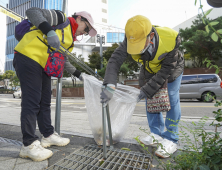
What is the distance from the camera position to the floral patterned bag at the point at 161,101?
179 centimetres

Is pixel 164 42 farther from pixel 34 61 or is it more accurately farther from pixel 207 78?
pixel 207 78

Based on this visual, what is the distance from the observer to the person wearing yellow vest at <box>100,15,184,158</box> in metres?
1.55

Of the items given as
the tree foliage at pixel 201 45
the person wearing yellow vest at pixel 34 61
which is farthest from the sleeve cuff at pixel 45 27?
the tree foliage at pixel 201 45

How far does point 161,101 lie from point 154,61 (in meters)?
0.46

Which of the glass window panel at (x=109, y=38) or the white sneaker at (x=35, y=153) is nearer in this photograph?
the white sneaker at (x=35, y=153)

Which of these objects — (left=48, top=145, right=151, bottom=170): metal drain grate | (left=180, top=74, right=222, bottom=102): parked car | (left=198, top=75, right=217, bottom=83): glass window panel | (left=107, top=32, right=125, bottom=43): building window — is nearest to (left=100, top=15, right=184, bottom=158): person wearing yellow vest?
(left=48, top=145, right=151, bottom=170): metal drain grate

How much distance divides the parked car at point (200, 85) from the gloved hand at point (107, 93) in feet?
27.3

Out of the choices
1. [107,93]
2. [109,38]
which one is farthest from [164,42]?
[109,38]

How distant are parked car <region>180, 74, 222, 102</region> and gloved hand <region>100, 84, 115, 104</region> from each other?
27.3ft

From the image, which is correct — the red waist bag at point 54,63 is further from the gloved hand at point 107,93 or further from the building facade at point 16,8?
the building facade at point 16,8

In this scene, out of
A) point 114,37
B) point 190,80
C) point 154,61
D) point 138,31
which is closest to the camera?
point 138,31

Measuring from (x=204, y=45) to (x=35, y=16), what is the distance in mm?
17129

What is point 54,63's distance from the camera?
1803 millimetres

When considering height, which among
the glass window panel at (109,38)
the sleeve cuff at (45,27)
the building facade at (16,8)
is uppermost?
the building facade at (16,8)
